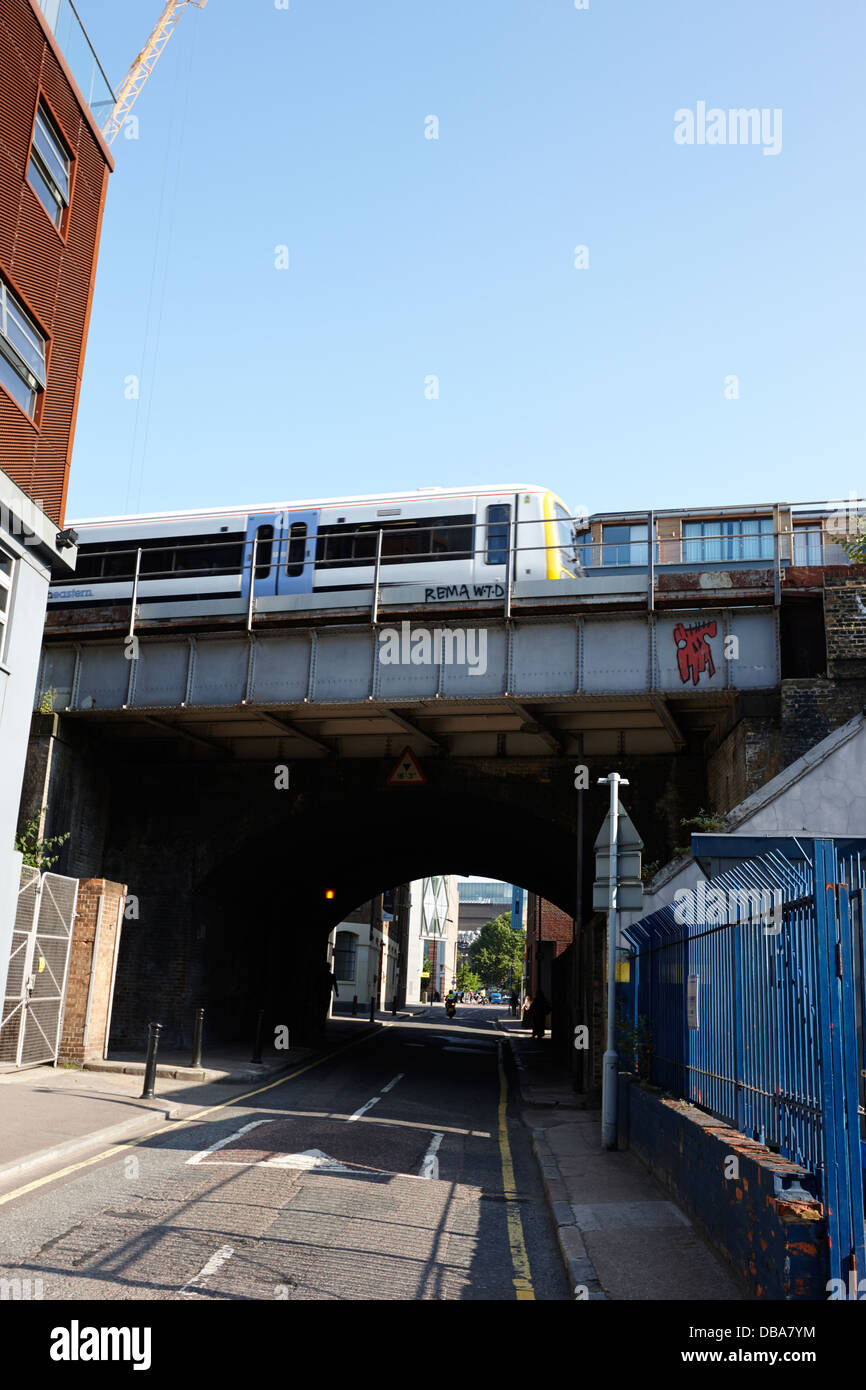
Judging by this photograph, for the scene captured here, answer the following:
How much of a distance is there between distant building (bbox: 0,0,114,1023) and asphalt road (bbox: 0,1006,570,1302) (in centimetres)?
600

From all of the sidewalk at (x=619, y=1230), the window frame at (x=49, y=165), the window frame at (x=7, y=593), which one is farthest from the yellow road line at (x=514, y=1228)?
the window frame at (x=49, y=165)

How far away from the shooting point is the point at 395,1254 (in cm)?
775

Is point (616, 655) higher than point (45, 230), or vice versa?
point (45, 230)

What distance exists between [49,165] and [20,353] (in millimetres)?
3774

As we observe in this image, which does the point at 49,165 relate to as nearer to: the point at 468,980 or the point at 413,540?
the point at 413,540

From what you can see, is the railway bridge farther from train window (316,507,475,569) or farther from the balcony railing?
the balcony railing

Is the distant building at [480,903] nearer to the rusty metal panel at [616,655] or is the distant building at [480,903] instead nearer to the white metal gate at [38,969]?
the rusty metal panel at [616,655]

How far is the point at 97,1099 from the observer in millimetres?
15391

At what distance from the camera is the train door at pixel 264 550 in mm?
23828

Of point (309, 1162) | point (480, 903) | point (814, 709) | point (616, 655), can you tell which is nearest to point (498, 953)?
point (480, 903)

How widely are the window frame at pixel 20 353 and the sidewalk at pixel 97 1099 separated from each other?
34.8 ft

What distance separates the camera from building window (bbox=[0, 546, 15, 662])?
1594 cm

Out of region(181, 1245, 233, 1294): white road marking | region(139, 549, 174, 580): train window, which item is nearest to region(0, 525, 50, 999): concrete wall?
region(139, 549, 174, 580): train window

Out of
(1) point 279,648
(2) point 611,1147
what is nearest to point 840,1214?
(2) point 611,1147
